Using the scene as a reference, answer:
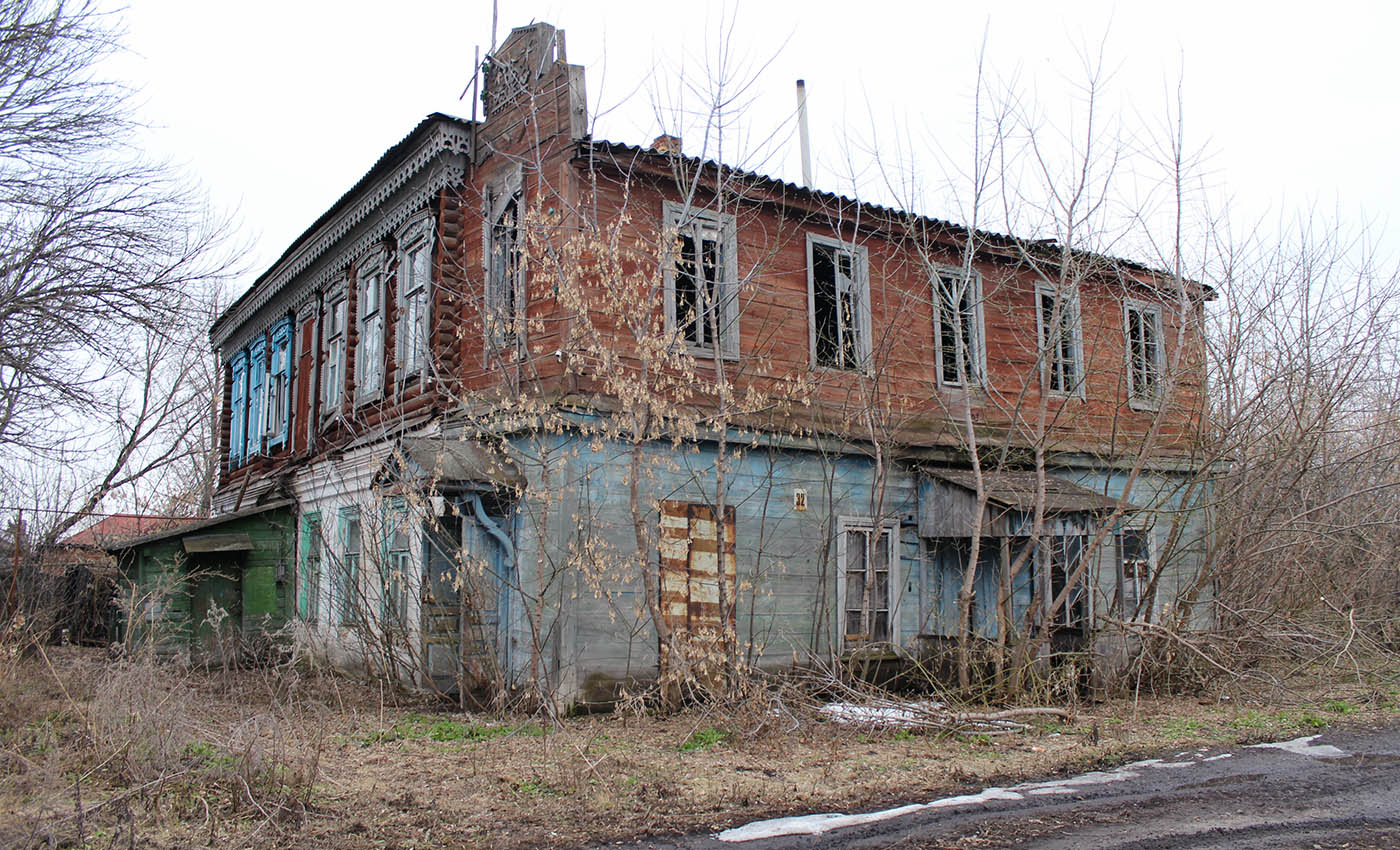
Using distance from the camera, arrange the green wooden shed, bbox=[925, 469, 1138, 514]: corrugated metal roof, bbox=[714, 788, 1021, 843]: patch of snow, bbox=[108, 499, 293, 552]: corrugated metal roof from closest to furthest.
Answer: bbox=[714, 788, 1021, 843]: patch of snow → bbox=[925, 469, 1138, 514]: corrugated metal roof → bbox=[108, 499, 293, 552]: corrugated metal roof → the green wooden shed

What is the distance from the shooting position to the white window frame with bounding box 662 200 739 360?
1077 cm

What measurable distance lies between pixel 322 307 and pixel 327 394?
1.45 meters

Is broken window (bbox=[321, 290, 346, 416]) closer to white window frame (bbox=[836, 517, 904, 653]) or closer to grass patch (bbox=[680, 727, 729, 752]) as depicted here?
white window frame (bbox=[836, 517, 904, 653])

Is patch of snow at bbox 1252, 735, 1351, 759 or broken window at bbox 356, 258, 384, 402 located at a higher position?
broken window at bbox 356, 258, 384, 402

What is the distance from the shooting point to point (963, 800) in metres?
6.53

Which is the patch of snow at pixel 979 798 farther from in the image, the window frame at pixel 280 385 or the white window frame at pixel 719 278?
the window frame at pixel 280 385

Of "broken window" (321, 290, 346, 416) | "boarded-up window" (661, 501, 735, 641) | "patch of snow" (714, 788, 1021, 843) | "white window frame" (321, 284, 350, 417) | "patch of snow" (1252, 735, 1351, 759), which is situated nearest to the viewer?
"patch of snow" (714, 788, 1021, 843)

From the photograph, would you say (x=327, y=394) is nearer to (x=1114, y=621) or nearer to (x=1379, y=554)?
(x=1114, y=621)

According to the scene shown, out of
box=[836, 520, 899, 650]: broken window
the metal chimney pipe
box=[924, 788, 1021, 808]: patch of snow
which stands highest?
the metal chimney pipe

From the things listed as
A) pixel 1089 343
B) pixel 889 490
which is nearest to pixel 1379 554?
pixel 1089 343

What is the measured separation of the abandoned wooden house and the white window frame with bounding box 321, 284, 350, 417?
23.3 inches

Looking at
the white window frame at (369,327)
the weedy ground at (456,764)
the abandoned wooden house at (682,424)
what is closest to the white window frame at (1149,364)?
the abandoned wooden house at (682,424)

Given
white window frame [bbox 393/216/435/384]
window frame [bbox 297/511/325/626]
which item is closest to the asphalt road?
white window frame [bbox 393/216/435/384]

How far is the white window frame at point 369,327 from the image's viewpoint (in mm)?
13857
